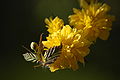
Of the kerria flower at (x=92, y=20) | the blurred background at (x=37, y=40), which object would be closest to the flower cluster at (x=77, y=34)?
the kerria flower at (x=92, y=20)

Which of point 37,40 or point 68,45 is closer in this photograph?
point 68,45

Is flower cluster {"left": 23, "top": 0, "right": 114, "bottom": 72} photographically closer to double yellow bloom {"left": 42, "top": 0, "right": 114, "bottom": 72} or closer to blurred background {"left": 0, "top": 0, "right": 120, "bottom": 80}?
double yellow bloom {"left": 42, "top": 0, "right": 114, "bottom": 72}

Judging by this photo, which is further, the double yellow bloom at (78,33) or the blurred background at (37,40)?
the blurred background at (37,40)

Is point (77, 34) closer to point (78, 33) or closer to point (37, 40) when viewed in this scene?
point (78, 33)

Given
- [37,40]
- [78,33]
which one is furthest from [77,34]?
[37,40]

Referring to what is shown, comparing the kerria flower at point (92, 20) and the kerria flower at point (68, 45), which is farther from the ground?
the kerria flower at point (92, 20)

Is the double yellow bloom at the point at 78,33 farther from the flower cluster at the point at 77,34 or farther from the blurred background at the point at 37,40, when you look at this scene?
the blurred background at the point at 37,40

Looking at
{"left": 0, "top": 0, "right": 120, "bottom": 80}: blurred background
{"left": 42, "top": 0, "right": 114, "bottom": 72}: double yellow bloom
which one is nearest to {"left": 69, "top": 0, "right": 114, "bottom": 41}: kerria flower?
{"left": 42, "top": 0, "right": 114, "bottom": 72}: double yellow bloom
